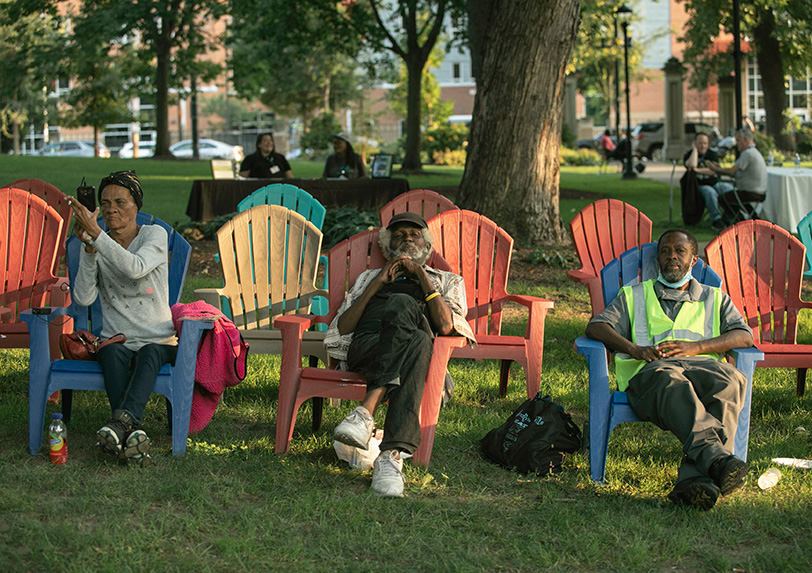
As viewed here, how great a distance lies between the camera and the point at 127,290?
4.68 m

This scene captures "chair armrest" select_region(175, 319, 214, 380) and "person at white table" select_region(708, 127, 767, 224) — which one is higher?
"person at white table" select_region(708, 127, 767, 224)

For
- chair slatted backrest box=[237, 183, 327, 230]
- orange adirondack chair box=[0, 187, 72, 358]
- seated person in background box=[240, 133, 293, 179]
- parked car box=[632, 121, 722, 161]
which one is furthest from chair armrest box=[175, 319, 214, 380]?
parked car box=[632, 121, 722, 161]

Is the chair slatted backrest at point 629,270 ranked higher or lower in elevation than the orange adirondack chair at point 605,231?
lower

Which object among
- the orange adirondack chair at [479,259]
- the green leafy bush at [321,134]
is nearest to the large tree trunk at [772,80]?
the green leafy bush at [321,134]

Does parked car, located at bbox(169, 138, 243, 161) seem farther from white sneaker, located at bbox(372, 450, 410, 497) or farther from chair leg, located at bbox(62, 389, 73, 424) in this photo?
white sneaker, located at bbox(372, 450, 410, 497)

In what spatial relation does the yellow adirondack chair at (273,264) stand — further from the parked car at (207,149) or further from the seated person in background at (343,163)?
the parked car at (207,149)

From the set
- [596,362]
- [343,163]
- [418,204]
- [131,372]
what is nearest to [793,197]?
[343,163]

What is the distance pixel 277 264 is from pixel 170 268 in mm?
749

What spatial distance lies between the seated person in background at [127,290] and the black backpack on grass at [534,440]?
5.68 feet

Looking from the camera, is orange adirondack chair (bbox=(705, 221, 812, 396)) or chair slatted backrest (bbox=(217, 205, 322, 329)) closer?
orange adirondack chair (bbox=(705, 221, 812, 396))

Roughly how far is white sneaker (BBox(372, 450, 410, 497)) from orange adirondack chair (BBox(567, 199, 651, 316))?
307 centimetres

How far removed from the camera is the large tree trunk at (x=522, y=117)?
9.32 meters

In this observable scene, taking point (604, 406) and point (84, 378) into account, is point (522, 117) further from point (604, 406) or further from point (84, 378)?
point (84, 378)

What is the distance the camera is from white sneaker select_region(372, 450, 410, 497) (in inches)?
157
